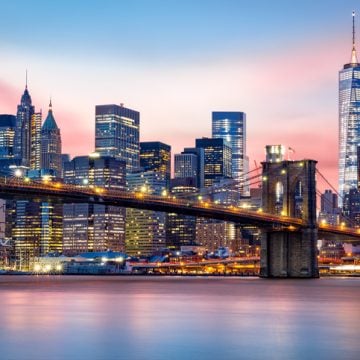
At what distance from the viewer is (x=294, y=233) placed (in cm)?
8794

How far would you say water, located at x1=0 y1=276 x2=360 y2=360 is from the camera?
26422 mm

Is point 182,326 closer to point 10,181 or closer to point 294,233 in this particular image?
point 10,181

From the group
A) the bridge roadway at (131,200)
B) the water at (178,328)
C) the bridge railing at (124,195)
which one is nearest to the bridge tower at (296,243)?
the bridge roadway at (131,200)

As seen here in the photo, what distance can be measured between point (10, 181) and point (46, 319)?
1368 inches

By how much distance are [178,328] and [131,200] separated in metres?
45.3

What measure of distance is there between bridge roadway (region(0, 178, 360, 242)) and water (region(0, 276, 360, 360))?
21.5m

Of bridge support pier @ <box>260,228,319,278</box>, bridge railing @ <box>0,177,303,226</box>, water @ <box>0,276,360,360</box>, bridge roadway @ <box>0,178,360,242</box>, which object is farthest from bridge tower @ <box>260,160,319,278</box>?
water @ <box>0,276,360,360</box>

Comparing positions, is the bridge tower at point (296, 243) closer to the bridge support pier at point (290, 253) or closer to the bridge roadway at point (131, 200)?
the bridge support pier at point (290, 253)

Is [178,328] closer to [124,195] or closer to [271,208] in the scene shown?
[124,195]

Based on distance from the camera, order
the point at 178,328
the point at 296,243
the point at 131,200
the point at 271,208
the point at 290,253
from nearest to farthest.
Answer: the point at 178,328 < the point at 131,200 < the point at 296,243 < the point at 290,253 < the point at 271,208

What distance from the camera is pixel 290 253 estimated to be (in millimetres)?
88125

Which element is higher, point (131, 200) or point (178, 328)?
point (131, 200)

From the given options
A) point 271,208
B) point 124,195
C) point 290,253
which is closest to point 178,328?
point 124,195

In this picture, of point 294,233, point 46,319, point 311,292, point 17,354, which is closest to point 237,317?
point 46,319
